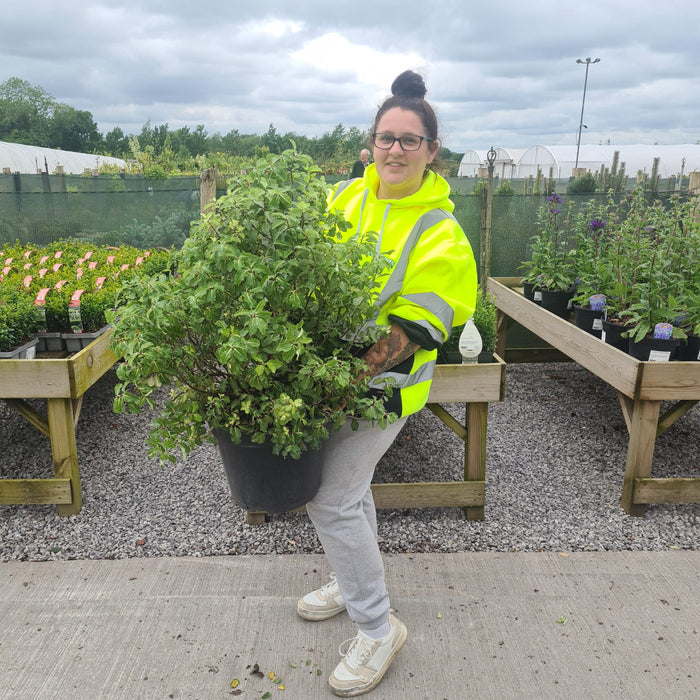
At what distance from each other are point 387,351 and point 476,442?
1.34m

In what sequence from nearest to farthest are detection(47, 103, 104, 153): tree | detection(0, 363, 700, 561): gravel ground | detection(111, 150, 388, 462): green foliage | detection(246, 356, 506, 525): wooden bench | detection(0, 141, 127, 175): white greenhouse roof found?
detection(111, 150, 388, 462): green foliage, detection(0, 363, 700, 561): gravel ground, detection(246, 356, 506, 525): wooden bench, detection(0, 141, 127, 175): white greenhouse roof, detection(47, 103, 104, 153): tree

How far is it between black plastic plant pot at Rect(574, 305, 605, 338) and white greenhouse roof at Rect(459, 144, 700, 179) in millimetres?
19158

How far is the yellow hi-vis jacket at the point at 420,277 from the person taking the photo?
1.56 m

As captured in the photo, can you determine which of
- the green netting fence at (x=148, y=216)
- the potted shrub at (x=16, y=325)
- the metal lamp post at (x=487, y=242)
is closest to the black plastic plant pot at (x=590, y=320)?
the metal lamp post at (x=487, y=242)

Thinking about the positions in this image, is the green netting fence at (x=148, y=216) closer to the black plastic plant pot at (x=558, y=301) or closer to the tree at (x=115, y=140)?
the black plastic plant pot at (x=558, y=301)

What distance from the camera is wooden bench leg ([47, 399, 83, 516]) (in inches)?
106

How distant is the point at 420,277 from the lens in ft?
5.20

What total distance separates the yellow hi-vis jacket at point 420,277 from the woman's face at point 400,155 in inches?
1.8

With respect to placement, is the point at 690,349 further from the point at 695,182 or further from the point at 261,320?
the point at 261,320

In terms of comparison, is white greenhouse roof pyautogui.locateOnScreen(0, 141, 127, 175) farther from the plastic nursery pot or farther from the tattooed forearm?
the tattooed forearm

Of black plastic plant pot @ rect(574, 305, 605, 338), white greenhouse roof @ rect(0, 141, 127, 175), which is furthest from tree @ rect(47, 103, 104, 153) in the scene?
black plastic plant pot @ rect(574, 305, 605, 338)

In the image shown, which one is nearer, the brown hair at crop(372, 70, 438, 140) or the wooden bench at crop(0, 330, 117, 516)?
the brown hair at crop(372, 70, 438, 140)

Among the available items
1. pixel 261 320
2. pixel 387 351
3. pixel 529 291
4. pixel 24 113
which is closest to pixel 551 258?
pixel 529 291

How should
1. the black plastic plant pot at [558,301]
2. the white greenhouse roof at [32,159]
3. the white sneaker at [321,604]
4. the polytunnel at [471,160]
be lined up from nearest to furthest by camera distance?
the white sneaker at [321,604] → the black plastic plant pot at [558,301] → the white greenhouse roof at [32,159] → the polytunnel at [471,160]
